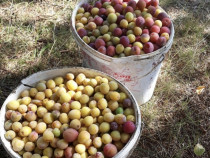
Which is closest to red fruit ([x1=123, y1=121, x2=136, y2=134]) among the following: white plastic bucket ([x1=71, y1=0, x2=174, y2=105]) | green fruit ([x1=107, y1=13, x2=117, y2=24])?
white plastic bucket ([x1=71, y1=0, x2=174, y2=105])

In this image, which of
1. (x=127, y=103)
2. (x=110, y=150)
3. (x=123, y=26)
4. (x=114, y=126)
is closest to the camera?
(x=110, y=150)

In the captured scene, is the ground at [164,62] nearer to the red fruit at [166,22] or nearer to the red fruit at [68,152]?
the red fruit at [166,22]

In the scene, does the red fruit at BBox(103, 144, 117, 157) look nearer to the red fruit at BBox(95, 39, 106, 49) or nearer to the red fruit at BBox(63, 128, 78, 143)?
the red fruit at BBox(63, 128, 78, 143)

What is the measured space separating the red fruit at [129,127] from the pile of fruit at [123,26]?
64cm

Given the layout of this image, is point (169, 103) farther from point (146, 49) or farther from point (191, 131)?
point (146, 49)

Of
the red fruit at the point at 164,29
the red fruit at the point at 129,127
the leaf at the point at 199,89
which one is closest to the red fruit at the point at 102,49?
the red fruit at the point at 164,29

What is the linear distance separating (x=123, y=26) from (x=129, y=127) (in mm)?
1007

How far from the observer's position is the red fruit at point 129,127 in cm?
178

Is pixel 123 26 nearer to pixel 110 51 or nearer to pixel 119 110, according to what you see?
pixel 110 51

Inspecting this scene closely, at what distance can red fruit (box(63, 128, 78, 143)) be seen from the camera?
1.72 m

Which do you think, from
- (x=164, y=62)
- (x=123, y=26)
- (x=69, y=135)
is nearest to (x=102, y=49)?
(x=123, y=26)

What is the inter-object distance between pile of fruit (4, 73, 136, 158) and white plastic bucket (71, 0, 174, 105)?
0.17 meters

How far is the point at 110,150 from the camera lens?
5.53 ft

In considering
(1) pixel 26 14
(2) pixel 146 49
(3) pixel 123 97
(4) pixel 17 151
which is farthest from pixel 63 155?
(1) pixel 26 14
